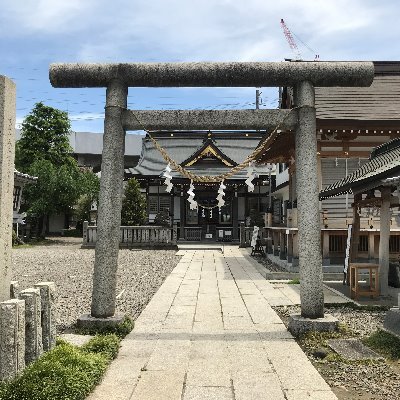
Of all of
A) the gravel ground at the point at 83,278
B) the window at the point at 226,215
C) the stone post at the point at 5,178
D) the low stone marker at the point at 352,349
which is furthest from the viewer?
the window at the point at 226,215

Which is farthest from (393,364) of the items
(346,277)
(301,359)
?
(346,277)

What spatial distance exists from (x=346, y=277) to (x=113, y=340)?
25.2ft

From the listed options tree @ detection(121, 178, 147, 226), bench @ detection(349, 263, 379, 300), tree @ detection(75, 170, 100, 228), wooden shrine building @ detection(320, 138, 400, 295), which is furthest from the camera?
tree @ detection(75, 170, 100, 228)

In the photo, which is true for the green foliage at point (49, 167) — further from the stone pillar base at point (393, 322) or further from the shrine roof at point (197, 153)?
the stone pillar base at point (393, 322)

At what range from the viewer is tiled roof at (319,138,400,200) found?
786cm

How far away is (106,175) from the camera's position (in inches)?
265

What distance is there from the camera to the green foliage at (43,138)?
33.6 m

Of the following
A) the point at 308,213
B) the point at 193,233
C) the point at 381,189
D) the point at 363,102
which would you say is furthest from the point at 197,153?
the point at 308,213

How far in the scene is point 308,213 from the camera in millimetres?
6625

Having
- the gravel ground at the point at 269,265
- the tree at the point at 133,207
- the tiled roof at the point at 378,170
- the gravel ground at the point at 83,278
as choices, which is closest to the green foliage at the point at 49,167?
the tree at the point at 133,207

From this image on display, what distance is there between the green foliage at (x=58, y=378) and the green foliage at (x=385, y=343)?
346cm

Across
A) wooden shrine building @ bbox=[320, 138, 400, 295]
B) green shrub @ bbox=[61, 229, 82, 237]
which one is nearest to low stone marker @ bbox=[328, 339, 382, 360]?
wooden shrine building @ bbox=[320, 138, 400, 295]

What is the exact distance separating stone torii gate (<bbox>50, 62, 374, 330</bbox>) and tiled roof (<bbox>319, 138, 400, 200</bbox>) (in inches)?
69.2

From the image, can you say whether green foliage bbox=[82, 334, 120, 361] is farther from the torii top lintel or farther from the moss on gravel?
the torii top lintel
